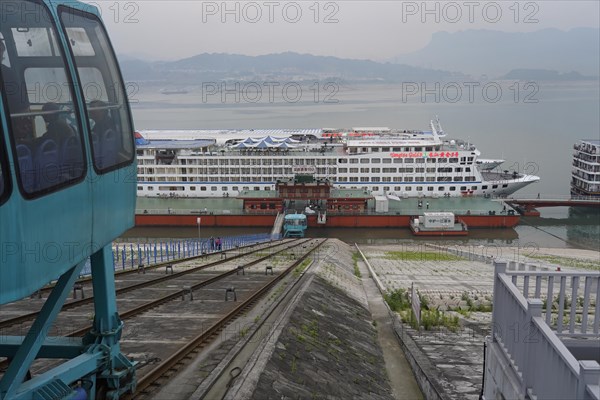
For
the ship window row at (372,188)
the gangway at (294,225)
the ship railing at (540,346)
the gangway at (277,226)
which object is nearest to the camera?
the ship railing at (540,346)

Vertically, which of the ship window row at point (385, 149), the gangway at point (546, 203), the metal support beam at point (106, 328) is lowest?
the gangway at point (546, 203)

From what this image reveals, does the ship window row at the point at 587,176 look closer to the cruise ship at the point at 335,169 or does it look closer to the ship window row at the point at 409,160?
the cruise ship at the point at 335,169

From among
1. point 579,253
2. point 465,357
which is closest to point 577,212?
point 579,253

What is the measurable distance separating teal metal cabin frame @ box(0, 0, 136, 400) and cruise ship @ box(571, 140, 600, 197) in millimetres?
45610

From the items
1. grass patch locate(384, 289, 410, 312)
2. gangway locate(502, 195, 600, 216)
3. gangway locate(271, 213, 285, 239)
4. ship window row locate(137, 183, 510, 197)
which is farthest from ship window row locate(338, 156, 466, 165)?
grass patch locate(384, 289, 410, 312)

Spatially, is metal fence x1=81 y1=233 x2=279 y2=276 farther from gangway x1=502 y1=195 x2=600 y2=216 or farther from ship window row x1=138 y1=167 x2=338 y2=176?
gangway x1=502 y1=195 x2=600 y2=216

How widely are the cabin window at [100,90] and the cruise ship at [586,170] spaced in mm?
45657

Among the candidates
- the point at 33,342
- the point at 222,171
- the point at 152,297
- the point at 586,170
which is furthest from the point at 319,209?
the point at 33,342

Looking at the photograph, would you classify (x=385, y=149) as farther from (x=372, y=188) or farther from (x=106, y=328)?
(x=106, y=328)

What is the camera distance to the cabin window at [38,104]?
10.2 feet

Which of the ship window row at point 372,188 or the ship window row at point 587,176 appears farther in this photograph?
the ship window row at point 587,176

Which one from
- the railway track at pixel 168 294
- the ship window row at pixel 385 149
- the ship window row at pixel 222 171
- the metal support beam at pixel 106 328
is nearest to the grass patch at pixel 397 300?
the railway track at pixel 168 294

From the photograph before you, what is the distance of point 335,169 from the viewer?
135 ft

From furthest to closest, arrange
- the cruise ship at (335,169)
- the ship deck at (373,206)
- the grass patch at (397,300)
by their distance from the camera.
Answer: the cruise ship at (335,169), the ship deck at (373,206), the grass patch at (397,300)
